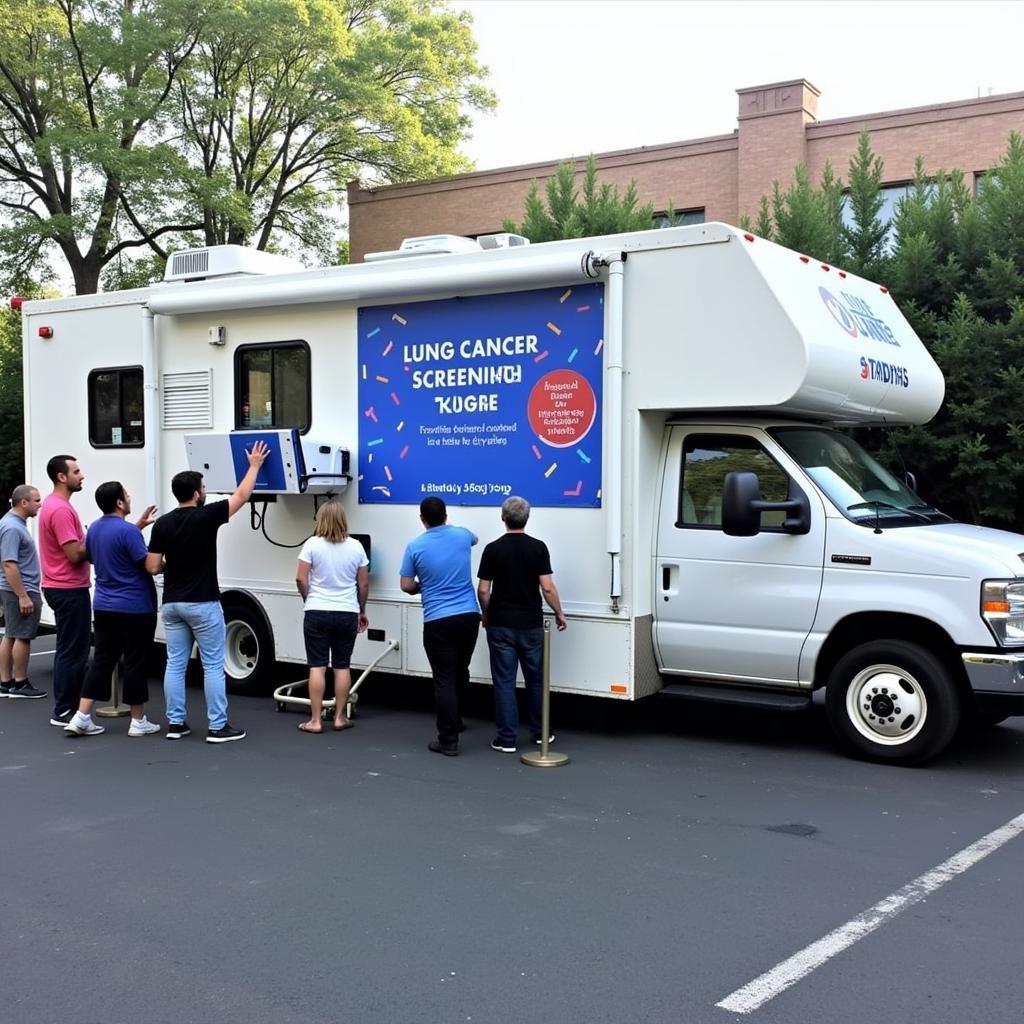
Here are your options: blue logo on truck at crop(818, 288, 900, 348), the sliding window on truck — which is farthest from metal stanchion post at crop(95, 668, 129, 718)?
blue logo on truck at crop(818, 288, 900, 348)

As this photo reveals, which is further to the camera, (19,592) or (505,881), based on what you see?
(19,592)

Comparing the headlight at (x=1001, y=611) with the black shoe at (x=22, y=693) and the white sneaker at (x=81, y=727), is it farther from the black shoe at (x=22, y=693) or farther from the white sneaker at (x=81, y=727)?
the black shoe at (x=22, y=693)

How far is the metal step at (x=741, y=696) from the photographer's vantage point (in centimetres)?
705

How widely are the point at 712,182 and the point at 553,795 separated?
1736 cm

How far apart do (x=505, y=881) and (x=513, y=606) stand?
8.33 ft

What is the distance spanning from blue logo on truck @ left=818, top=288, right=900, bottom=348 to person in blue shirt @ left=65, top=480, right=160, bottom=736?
4.98 meters

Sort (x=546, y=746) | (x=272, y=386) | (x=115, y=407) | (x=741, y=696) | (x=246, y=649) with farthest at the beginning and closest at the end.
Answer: (x=115, y=407) → (x=246, y=649) → (x=272, y=386) → (x=741, y=696) → (x=546, y=746)

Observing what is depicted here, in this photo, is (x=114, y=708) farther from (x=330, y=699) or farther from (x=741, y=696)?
(x=741, y=696)

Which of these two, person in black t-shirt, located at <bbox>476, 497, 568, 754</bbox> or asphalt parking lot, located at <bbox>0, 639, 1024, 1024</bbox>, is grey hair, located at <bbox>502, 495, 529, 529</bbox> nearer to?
person in black t-shirt, located at <bbox>476, 497, 568, 754</bbox>

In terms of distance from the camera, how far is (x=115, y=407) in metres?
9.85

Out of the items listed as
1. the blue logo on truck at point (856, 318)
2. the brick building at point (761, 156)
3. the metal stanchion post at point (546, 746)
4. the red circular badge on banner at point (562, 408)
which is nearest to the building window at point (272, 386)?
the red circular badge on banner at point (562, 408)

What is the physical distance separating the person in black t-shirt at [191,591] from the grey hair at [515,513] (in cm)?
188

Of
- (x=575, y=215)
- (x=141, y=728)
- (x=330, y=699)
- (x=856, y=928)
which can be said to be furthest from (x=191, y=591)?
(x=575, y=215)

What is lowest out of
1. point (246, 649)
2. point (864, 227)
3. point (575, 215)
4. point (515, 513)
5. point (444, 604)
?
point (246, 649)
